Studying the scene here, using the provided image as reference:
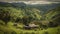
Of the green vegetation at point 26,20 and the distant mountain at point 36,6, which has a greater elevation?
the distant mountain at point 36,6

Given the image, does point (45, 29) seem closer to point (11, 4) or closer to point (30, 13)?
point (30, 13)

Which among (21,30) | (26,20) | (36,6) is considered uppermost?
(36,6)

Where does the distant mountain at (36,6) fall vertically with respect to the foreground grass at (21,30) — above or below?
above

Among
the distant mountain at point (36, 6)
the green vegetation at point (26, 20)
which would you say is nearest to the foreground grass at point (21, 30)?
the green vegetation at point (26, 20)

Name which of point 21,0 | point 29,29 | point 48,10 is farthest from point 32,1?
point 29,29

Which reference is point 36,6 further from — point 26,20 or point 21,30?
point 21,30

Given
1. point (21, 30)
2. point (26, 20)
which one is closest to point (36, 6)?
point (26, 20)

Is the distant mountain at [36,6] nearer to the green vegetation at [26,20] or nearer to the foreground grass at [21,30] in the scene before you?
the green vegetation at [26,20]

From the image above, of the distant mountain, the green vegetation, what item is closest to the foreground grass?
the green vegetation

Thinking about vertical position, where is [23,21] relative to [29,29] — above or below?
above

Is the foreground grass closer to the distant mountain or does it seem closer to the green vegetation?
the green vegetation

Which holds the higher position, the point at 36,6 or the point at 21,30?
the point at 36,6
